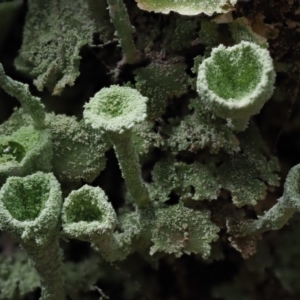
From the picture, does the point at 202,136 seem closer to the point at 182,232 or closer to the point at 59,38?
the point at 182,232

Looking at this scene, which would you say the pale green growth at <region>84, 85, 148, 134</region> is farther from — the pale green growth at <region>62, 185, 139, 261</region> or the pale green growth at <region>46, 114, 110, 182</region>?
the pale green growth at <region>46, 114, 110, 182</region>

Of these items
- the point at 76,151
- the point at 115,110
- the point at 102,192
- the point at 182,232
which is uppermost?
the point at 115,110

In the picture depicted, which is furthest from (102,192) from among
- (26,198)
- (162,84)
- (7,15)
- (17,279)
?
(7,15)

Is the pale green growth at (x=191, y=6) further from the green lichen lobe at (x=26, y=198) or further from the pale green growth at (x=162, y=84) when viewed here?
the green lichen lobe at (x=26, y=198)

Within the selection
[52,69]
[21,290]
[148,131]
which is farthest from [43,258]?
[52,69]

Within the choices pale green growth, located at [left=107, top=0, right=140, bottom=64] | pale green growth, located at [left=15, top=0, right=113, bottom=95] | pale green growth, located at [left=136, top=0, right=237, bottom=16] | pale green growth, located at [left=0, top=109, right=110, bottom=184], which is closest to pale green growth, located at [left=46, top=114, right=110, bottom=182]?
pale green growth, located at [left=0, top=109, right=110, bottom=184]

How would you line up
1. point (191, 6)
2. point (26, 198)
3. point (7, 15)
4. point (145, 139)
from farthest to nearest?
point (7, 15)
point (145, 139)
point (191, 6)
point (26, 198)
